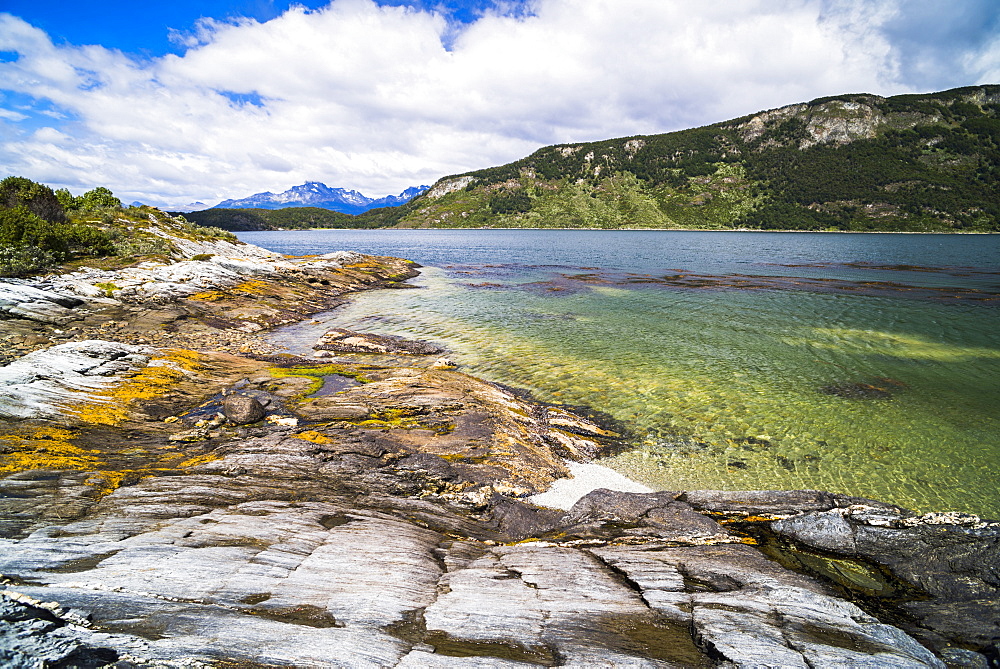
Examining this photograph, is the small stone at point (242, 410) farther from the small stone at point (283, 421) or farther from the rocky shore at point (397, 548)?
the small stone at point (283, 421)

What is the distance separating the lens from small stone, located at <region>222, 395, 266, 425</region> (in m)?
14.5

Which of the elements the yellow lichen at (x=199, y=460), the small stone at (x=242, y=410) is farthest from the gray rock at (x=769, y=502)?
the small stone at (x=242, y=410)

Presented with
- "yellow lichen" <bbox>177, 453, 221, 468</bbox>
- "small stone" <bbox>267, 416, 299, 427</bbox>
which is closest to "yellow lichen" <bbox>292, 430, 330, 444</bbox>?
A: "small stone" <bbox>267, 416, 299, 427</bbox>

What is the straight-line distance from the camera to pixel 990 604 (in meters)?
7.18

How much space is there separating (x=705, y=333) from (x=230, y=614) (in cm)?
3312

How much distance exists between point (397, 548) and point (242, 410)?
31.7ft

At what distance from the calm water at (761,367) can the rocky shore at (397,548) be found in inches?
121

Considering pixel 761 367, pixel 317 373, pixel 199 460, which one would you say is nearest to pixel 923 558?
pixel 761 367

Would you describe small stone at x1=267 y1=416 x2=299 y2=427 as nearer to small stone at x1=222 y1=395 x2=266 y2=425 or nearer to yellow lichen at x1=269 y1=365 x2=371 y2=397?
small stone at x1=222 y1=395 x2=266 y2=425

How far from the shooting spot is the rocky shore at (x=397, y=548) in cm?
559

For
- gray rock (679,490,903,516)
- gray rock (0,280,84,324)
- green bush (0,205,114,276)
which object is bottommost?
gray rock (679,490,903,516)

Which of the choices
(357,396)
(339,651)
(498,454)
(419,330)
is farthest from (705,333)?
(339,651)

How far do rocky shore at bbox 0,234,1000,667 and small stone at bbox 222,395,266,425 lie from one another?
0.08 m

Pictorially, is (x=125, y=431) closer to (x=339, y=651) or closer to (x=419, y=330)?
(x=339, y=651)
